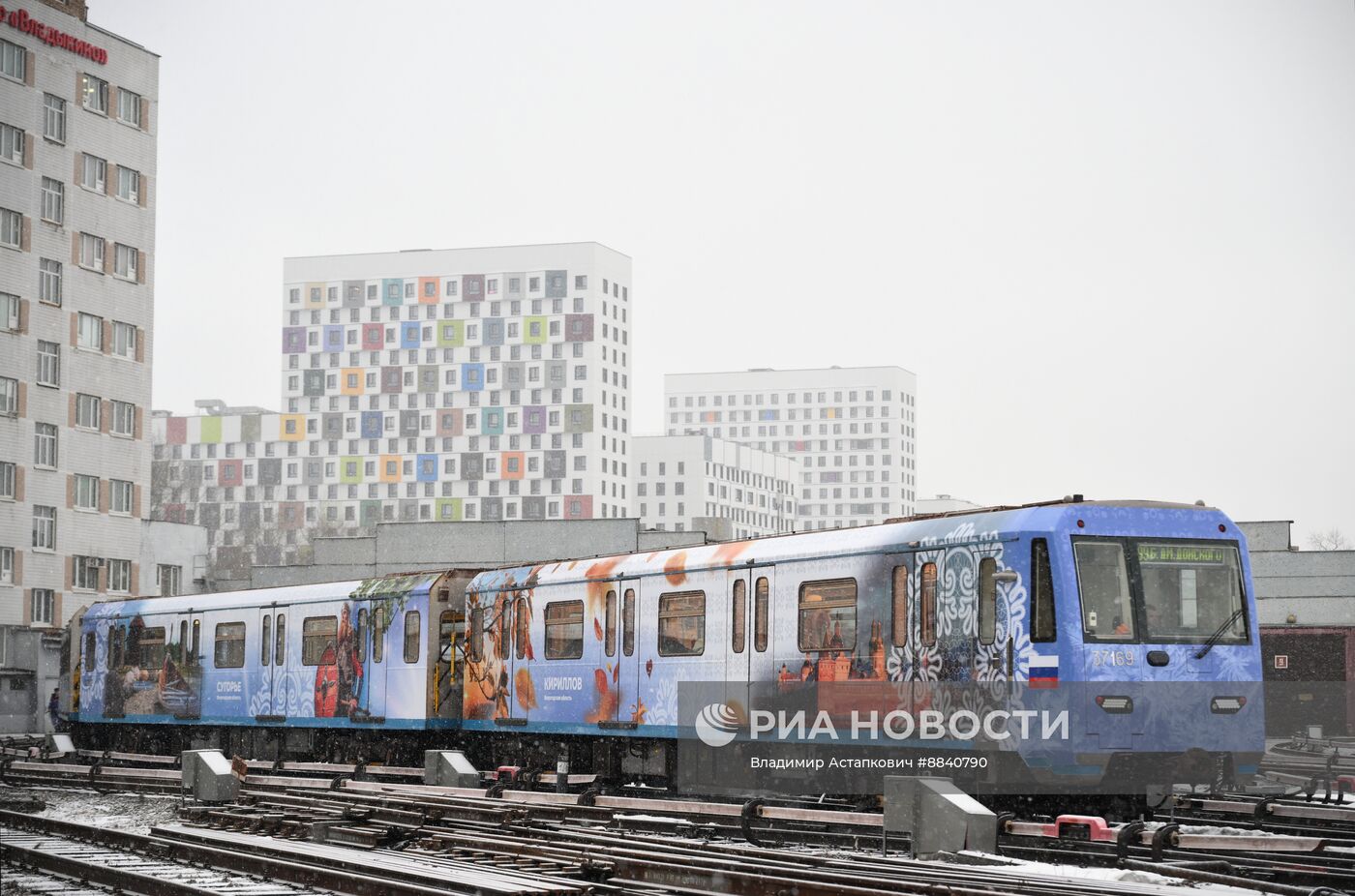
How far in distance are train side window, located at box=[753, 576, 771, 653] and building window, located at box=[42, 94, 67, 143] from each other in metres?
55.1

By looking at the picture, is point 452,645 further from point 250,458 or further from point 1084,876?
point 250,458

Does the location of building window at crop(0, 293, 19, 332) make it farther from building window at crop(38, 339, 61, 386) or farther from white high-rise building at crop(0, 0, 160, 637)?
building window at crop(38, 339, 61, 386)

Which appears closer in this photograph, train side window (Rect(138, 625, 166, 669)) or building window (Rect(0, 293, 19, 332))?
train side window (Rect(138, 625, 166, 669))

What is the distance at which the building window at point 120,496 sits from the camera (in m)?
68.6

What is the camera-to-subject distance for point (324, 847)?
1545 cm

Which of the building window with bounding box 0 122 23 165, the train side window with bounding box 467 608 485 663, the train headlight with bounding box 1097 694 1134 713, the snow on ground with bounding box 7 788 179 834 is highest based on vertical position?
the building window with bounding box 0 122 23 165

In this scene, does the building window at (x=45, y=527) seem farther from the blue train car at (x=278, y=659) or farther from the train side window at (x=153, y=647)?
the train side window at (x=153, y=647)

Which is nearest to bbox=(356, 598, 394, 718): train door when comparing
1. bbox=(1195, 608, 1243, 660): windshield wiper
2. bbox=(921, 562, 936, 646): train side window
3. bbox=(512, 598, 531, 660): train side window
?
bbox=(512, 598, 531, 660): train side window

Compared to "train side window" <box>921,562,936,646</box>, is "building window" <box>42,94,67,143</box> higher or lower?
higher

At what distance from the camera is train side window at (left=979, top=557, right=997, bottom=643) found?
Result: 16109 mm

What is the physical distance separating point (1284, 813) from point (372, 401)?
15627 centimetres

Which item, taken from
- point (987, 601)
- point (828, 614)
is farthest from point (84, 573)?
point (987, 601)

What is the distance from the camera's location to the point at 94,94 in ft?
226

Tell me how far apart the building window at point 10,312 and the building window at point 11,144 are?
5.27 meters
